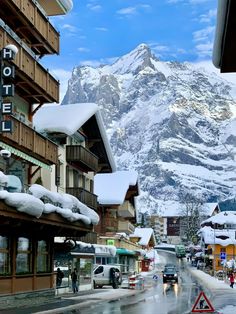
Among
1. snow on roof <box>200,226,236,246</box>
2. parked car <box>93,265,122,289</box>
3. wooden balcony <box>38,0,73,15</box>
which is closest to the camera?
wooden balcony <box>38,0,73,15</box>

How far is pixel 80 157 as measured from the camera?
131ft

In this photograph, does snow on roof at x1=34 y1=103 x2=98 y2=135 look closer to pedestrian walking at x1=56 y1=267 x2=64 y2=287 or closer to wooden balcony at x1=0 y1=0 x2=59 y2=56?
wooden balcony at x1=0 y1=0 x2=59 y2=56

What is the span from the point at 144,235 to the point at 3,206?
101 meters

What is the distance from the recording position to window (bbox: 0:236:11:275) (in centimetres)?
2511

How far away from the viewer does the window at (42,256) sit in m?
29.9

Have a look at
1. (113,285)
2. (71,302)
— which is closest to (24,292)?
(71,302)

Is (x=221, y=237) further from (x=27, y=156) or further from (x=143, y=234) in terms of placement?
(x=27, y=156)

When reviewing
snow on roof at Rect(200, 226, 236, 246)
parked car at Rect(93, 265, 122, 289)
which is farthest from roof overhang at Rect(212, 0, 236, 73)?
snow on roof at Rect(200, 226, 236, 246)

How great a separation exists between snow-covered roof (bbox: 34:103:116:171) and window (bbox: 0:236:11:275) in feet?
42.7

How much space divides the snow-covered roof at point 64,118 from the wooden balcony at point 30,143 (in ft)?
20.5

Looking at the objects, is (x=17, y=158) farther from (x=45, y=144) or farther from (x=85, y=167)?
(x=85, y=167)

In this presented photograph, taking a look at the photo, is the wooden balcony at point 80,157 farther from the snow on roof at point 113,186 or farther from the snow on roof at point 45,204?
the snow on roof at point 113,186

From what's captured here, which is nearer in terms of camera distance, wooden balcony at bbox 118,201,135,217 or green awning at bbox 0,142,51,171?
green awning at bbox 0,142,51,171

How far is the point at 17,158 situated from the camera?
2809cm
